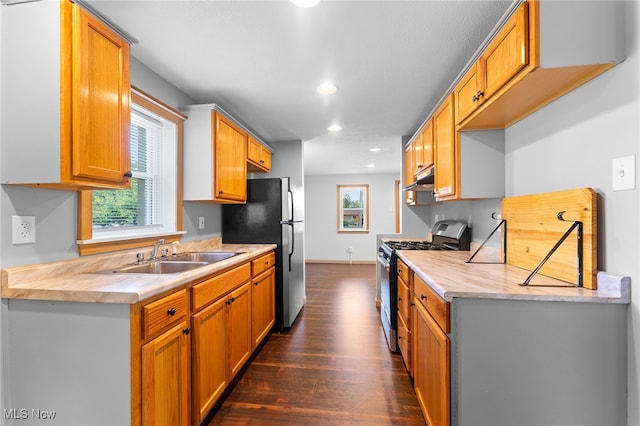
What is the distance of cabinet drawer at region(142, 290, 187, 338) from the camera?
123 centimetres

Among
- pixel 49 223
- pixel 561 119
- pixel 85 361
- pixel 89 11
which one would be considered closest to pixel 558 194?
pixel 561 119

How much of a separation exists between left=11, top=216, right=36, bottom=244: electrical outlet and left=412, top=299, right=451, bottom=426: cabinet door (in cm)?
196

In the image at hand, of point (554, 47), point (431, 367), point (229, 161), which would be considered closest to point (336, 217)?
point (229, 161)

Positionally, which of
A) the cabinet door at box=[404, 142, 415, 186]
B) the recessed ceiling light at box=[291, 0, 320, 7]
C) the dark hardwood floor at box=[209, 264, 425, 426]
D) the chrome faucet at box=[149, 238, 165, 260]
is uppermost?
the recessed ceiling light at box=[291, 0, 320, 7]

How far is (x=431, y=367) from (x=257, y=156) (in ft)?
8.97

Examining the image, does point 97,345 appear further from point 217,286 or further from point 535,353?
point 535,353

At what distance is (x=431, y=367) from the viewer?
151 cm

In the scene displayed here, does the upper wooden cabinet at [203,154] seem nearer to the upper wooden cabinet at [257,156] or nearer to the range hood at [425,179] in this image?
the upper wooden cabinet at [257,156]

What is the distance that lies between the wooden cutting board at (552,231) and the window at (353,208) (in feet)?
18.3

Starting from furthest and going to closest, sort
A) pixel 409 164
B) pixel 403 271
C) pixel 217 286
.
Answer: pixel 409 164 → pixel 403 271 → pixel 217 286

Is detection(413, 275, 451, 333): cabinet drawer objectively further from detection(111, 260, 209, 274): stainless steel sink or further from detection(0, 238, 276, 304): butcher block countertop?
detection(111, 260, 209, 274): stainless steel sink

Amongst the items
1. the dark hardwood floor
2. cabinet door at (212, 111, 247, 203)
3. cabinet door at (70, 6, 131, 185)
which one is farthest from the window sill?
the dark hardwood floor

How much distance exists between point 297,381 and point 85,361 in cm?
139

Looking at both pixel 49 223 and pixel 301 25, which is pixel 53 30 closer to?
pixel 49 223
